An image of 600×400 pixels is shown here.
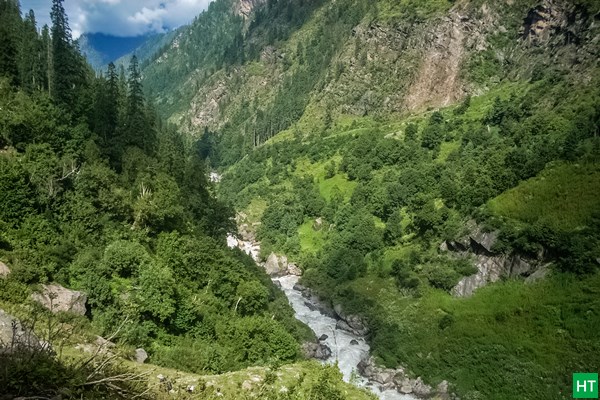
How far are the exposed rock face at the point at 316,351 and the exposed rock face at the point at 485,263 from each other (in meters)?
27.7

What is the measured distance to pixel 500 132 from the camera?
125 meters

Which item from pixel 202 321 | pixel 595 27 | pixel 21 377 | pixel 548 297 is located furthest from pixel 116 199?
pixel 595 27

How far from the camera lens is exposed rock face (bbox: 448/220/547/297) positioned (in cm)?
7788

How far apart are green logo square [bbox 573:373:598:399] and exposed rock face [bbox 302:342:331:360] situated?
36.8 m

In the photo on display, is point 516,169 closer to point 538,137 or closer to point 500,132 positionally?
point 538,137

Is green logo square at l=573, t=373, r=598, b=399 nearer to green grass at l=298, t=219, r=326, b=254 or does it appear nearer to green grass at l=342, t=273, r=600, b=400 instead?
green grass at l=342, t=273, r=600, b=400

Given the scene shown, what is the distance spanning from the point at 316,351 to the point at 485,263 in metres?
36.7

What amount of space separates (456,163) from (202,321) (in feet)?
297

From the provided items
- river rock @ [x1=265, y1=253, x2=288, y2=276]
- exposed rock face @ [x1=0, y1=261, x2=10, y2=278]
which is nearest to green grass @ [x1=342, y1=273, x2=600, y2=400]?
river rock @ [x1=265, y1=253, x2=288, y2=276]

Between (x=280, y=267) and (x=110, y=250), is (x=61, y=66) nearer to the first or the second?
(x=110, y=250)

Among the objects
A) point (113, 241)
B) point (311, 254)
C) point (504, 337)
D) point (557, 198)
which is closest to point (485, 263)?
point (557, 198)

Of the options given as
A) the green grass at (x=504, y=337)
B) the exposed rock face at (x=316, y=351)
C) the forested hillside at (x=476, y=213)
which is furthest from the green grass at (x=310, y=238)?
the exposed rock face at (x=316, y=351)

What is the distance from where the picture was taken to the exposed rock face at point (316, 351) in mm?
73125

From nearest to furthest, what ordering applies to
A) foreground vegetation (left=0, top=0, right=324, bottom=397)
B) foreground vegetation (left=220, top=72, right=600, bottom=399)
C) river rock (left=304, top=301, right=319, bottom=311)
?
foreground vegetation (left=0, top=0, right=324, bottom=397)
foreground vegetation (left=220, top=72, right=600, bottom=399)
river rock (left=304, top=301, right=319, bottom=311)
